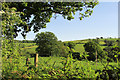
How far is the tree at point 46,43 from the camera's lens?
209ft

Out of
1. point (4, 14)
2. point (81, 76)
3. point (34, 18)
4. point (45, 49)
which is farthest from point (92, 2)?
point (45, 49)

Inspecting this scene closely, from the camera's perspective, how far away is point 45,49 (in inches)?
2596

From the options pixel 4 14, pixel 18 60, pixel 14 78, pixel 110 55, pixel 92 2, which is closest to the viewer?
pixel 110 55

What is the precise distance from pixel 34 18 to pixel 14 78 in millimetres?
8865

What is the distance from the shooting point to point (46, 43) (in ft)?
219

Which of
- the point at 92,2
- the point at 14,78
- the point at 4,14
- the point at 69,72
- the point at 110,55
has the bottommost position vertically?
the point at 14,78

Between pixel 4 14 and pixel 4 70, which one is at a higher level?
pixel 4 14

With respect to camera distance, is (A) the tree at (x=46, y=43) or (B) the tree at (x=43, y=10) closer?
(B) the tree at (x=43, y=10)

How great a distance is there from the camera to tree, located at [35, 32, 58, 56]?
209 ft

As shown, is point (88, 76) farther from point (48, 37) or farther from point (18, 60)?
point (48, 37)

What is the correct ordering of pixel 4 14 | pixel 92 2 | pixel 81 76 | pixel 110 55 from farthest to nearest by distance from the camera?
1. pixel 92 2
2. pixel 4 14
3. pixel 110 55
4. pixel 81 76

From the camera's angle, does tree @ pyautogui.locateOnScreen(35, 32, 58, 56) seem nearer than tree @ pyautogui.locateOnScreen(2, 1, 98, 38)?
No

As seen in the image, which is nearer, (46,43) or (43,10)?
(43,10)

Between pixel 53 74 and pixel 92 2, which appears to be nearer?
pixel 53 74
